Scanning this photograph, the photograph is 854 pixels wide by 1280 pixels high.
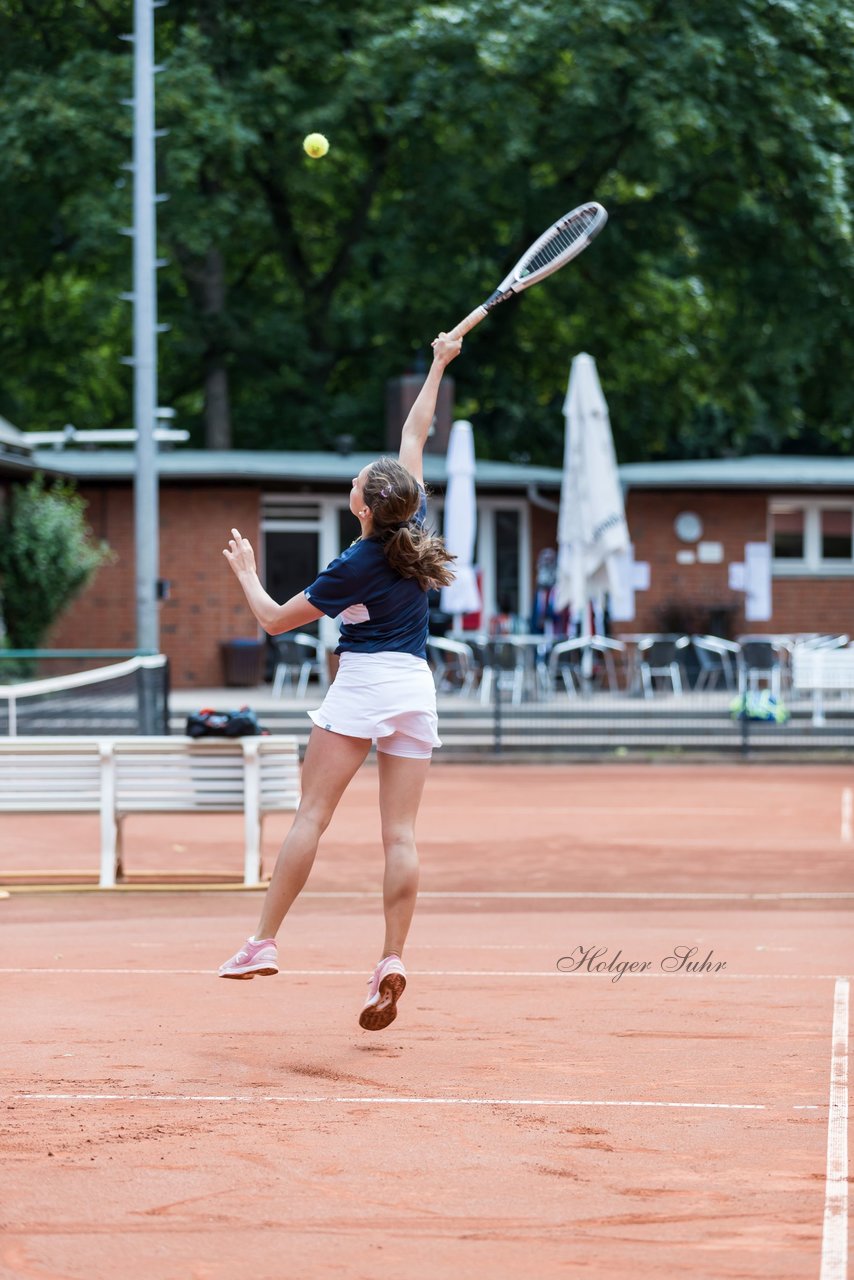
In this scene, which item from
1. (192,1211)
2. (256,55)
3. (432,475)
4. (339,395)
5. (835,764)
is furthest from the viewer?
(339,395)

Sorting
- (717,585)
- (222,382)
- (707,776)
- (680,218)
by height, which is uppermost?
(680,218)

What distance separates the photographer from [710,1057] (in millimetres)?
5824

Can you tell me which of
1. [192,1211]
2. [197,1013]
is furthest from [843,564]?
[192,1211]

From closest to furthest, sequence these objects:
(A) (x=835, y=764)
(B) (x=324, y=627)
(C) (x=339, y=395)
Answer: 1. (A) (x=835, y=764)
2. (B) (x=324, y=627)
3. (C) (x=339, y=395)

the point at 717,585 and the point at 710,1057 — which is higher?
the point at 717,585

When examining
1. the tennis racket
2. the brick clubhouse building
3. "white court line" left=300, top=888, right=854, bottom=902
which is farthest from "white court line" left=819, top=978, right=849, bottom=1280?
the brick clubhouse building

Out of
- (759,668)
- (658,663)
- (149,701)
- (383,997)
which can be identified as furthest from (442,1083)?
(658,663)

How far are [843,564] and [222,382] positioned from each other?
1234cm

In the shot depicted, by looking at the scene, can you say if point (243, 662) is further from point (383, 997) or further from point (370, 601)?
point (383, 997)

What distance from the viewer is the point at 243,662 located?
26.2 metres

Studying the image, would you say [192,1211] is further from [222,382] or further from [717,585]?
[222,382]

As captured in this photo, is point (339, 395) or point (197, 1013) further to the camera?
point (339, 395)

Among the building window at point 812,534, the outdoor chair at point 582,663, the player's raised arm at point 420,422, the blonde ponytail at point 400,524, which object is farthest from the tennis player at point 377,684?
the building window at point 812,534

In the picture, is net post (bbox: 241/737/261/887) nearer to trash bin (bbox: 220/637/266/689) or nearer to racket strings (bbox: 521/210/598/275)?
racket strings (bbox: 521/210/598/275)
